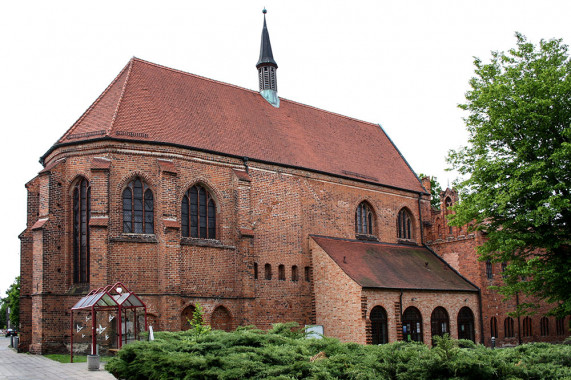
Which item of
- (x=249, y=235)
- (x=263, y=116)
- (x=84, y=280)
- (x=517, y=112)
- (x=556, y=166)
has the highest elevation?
(x=263, y=116)

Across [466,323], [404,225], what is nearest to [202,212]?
[404,225]

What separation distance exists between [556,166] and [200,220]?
1416 cm

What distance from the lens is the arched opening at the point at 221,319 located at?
24031 mm

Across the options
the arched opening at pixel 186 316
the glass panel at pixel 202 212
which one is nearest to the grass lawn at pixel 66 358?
the arched opening at pixel 186 316

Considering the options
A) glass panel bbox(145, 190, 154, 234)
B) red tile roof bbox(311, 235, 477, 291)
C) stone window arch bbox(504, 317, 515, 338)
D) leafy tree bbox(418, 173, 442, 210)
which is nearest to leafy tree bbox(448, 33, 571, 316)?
red tile roof bbox(311, 235, 477, 291)

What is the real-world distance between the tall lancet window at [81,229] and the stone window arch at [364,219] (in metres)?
13.9

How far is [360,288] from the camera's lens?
2461 centimetres

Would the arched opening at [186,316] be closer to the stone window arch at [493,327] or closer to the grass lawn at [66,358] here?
the grass lawn at [66,358]

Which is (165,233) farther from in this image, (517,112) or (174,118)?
(517,112)

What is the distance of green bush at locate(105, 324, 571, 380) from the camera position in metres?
8.77

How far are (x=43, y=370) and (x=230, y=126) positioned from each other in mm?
14212

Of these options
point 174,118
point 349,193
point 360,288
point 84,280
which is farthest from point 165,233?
point 349,193

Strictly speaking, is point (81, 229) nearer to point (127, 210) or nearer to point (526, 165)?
point (127, 210)

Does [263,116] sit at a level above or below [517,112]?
above
